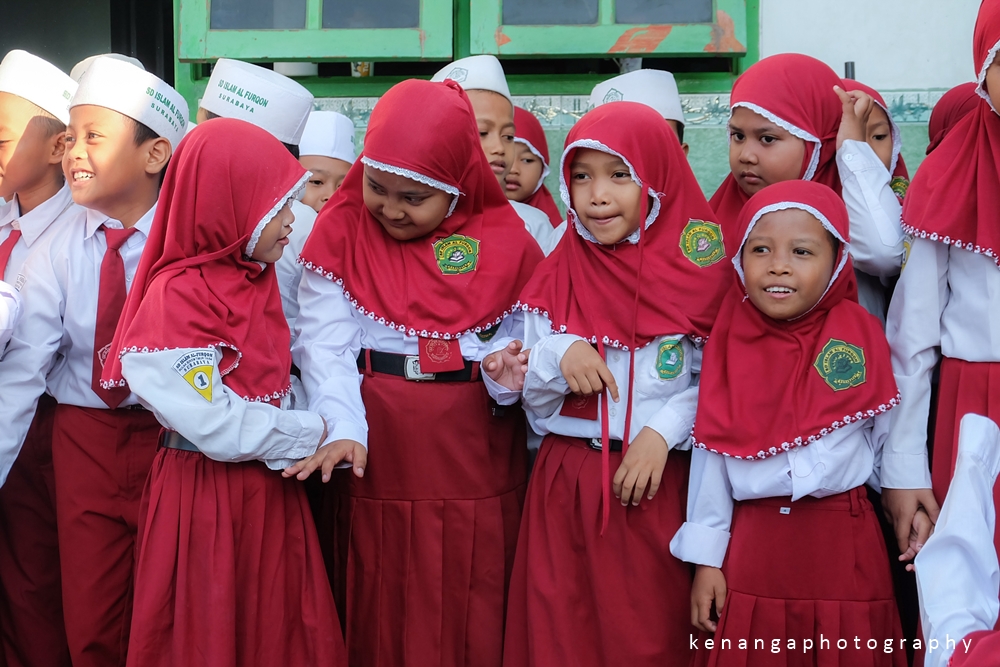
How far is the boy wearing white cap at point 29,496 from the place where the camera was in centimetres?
271

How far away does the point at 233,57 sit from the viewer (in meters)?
3.74

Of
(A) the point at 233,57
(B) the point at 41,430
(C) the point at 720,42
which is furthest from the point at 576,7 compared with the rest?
(B) the point at 41,430

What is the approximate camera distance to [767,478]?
2.15 m

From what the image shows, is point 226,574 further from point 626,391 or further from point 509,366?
point 626,391

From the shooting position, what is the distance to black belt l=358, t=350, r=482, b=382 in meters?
2.47

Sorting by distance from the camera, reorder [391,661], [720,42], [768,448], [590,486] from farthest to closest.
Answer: [720,42], [391,661], [590,486], [768,448]

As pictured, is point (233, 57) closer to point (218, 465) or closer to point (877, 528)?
point (218, 465)

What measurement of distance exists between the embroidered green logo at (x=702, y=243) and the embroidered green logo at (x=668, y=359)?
0.71 feet

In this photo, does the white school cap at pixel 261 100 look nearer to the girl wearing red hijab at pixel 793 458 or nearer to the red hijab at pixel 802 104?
the red hijab at pixel 802 104

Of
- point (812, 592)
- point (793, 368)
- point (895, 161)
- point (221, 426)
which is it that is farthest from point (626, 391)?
point (895, 161)

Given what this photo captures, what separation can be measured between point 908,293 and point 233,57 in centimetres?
266

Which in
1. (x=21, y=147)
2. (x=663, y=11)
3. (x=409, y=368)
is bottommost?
(x=409, y=368)

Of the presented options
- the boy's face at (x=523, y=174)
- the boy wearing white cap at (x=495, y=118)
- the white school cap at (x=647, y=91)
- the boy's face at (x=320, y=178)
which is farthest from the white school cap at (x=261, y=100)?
the white school cap at (x=647, y=91)

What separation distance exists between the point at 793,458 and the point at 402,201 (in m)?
1.12
